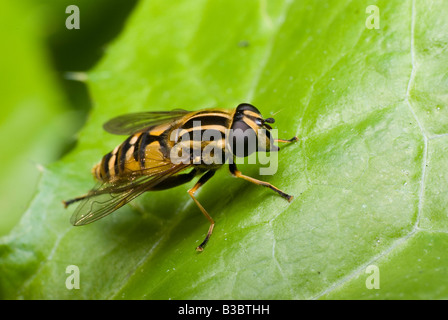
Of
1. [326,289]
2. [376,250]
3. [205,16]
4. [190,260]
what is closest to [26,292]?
[190,260]

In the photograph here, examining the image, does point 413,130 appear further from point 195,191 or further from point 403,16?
point 195,191

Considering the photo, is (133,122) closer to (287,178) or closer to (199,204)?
(199,204)

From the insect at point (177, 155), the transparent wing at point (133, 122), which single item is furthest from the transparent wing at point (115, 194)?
the transparent wing at point (133, 122)

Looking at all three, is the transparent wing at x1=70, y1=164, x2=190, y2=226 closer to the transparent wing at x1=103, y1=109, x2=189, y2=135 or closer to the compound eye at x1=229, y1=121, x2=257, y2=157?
the compound eye at x1=229, y1=121, x2=257, y2=157

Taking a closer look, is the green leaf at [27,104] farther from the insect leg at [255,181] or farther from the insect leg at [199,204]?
the insect leg at [255,181]

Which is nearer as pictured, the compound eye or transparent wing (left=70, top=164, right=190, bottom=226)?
the compound eye

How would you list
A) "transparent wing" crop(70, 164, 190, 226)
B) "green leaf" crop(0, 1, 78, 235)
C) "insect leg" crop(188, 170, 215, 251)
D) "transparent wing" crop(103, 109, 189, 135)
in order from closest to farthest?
1. "insect leg" crop(188, 170, 215, 251)
2. "transparent wing" crop(70, 164, 190, 226)
3. "transparent wing" crop(103, 109, 189, 135)
4. "green leaf" crop(0, 1, 78, 235)

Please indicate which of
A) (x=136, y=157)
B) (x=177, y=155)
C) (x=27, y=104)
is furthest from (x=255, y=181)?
(x=27, y=104)

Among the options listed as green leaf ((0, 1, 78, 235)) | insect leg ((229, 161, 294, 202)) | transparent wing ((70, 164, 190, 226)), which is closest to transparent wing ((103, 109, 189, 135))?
transparent wing ((70, 164, 190, 226))
